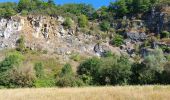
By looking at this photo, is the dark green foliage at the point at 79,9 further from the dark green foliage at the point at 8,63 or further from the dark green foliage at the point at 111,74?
the dark green foliage at the point at 111,74

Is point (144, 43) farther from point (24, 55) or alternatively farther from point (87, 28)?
point (24, 55)

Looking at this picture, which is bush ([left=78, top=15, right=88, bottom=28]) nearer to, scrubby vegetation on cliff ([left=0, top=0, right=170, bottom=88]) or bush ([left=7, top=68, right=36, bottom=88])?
scrubby vegetation on cliff ([left=0, top=0, right=170, bottom=88])

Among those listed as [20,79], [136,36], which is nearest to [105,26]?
[136,36]

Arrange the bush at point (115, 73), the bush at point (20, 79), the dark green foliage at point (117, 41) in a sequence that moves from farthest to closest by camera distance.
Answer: the dark green foliage at point (117, 41), the bush at point (115, 73), the bush at point (20, 79)

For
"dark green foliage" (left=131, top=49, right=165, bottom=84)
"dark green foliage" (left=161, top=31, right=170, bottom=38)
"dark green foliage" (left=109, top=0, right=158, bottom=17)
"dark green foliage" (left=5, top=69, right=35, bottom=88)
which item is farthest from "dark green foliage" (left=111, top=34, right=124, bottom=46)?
"dark green foliage" (left=5, top=69, right=35, bottom=88)

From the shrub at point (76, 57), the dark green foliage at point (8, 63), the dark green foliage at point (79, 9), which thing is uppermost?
the dark green foliage at point (79, 9)

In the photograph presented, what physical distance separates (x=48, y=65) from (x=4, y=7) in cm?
3036

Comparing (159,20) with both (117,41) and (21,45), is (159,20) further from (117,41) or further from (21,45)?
(21,45)

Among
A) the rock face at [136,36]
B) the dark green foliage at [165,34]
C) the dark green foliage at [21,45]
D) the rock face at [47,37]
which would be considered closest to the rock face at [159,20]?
the dark green foliage at [165,34]

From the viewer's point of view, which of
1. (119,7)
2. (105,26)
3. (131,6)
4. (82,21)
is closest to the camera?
(82,21)

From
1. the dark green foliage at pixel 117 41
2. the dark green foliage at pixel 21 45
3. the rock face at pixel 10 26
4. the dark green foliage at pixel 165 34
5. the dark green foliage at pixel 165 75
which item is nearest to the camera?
the dark green foliage at pixel 165 75

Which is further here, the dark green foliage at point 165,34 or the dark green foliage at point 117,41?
the dark green foliage at point 117,41

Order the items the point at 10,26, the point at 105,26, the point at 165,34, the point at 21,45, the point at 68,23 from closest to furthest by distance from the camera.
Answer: the point at 21,45
the point at 10,26
the point at 165,34
the point at 68,23
the point at 105,26

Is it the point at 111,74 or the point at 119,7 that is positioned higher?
the point at 119,7
